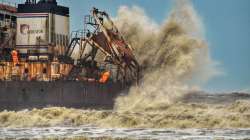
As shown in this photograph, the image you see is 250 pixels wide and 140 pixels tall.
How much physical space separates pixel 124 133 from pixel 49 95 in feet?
78.2

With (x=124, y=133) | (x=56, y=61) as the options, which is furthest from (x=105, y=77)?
(x=124, y=133)

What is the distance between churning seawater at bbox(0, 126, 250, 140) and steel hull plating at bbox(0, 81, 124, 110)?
59.8 feet

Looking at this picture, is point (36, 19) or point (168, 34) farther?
point (168, 34)

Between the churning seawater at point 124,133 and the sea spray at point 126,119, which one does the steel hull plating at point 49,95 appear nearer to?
the sea spray at point 126,119

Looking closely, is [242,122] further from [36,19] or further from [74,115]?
[36,19]

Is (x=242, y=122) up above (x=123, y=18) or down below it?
below

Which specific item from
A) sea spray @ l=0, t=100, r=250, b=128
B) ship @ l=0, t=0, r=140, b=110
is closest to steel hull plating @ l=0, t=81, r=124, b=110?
ship @ l=0, t=0, r=140, b=110

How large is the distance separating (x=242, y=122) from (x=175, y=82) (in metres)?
27.3

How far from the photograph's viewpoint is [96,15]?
67.3 metres

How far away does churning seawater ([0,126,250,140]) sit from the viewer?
35.2m

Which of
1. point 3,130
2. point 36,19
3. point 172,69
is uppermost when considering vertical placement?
point 36,19

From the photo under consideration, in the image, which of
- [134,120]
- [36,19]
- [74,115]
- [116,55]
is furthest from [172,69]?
[134,120]

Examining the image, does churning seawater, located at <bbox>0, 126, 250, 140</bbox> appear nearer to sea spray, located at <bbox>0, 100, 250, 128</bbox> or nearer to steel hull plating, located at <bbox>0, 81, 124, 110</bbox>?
sea spray, located at <bbox>0, 100, 250, 128</bbox>

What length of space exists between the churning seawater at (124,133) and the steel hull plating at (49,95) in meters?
18.2
